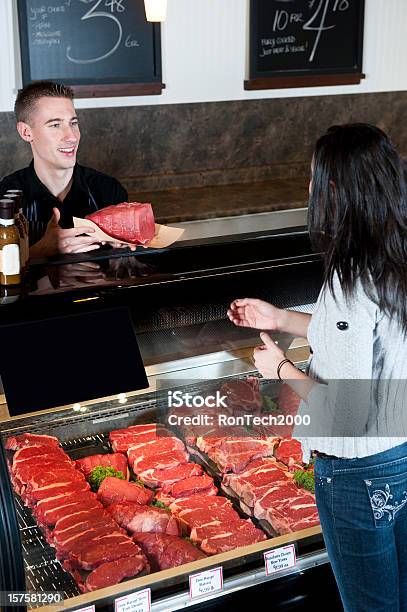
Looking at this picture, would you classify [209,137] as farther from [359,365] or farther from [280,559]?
[359,365]

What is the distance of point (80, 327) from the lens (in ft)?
6.57

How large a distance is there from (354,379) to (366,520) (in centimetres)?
35

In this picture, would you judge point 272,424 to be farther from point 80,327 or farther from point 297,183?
point 297,183

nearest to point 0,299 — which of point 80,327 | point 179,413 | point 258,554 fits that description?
point 80,327

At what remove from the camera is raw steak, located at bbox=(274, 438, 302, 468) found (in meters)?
2.62

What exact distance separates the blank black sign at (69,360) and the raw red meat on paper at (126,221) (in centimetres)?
33

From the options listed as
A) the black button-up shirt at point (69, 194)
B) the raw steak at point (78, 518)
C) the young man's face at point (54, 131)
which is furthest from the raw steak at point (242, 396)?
the young man's face at point (54, 131)

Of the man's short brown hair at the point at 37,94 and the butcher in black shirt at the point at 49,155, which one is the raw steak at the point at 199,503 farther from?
the man's short brown hair at the point at 37,94

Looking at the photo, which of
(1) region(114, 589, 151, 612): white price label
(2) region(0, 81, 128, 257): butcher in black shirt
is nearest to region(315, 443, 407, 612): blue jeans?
(1) region(114, 589, 151, 612): white price label

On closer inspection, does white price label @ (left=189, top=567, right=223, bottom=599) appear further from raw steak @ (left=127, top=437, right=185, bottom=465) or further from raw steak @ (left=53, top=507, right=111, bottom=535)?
raw steak @ (left=127, top=437, right=185, bottom=465)

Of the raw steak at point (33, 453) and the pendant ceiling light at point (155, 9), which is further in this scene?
the pendant ceiling light at point (155, 9)

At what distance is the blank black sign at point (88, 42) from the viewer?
469 centimetres

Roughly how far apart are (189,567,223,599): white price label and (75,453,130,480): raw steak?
1.29 ft

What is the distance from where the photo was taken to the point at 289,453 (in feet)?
8.68
